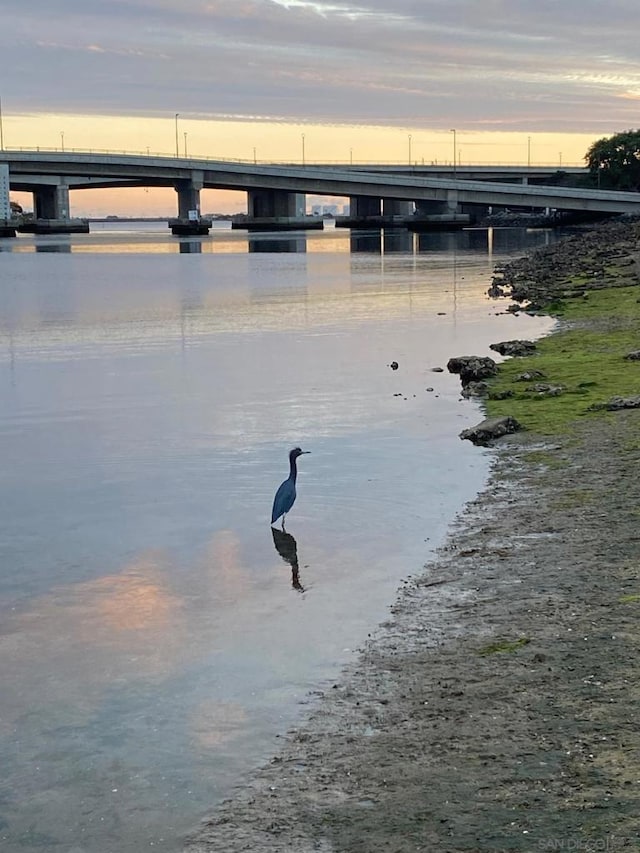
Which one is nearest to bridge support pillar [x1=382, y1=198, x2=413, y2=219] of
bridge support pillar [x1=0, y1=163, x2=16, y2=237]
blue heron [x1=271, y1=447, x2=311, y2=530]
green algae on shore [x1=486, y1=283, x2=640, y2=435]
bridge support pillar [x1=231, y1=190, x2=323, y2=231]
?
bridge support pillar [x1=231, y1=190, x2=323, y2=231]

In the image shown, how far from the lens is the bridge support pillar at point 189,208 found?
13712 cm

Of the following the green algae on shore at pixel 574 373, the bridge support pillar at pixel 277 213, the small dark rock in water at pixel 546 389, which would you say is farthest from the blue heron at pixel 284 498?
the bridge support pillar at pixel 277 213

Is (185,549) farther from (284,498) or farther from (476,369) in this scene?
(476,369)

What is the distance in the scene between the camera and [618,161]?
129m

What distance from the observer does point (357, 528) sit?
1072cm

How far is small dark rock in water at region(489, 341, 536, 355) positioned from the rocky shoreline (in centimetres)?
1151

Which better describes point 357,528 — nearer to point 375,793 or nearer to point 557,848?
point 375,793

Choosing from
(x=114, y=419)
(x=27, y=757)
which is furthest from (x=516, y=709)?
(x=114, y=419)

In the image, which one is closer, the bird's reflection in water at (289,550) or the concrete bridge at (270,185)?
the bird's reflection in water at (289,550)

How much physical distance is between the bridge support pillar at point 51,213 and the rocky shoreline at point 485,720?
15713cm

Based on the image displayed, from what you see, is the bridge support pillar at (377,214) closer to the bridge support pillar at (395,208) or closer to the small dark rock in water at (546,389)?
the bridge support pillar at (395,208)

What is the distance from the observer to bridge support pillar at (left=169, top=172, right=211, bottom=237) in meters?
137

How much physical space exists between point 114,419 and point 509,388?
6156 millimetres

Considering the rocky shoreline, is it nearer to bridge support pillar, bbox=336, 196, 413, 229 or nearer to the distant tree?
the distant tree
